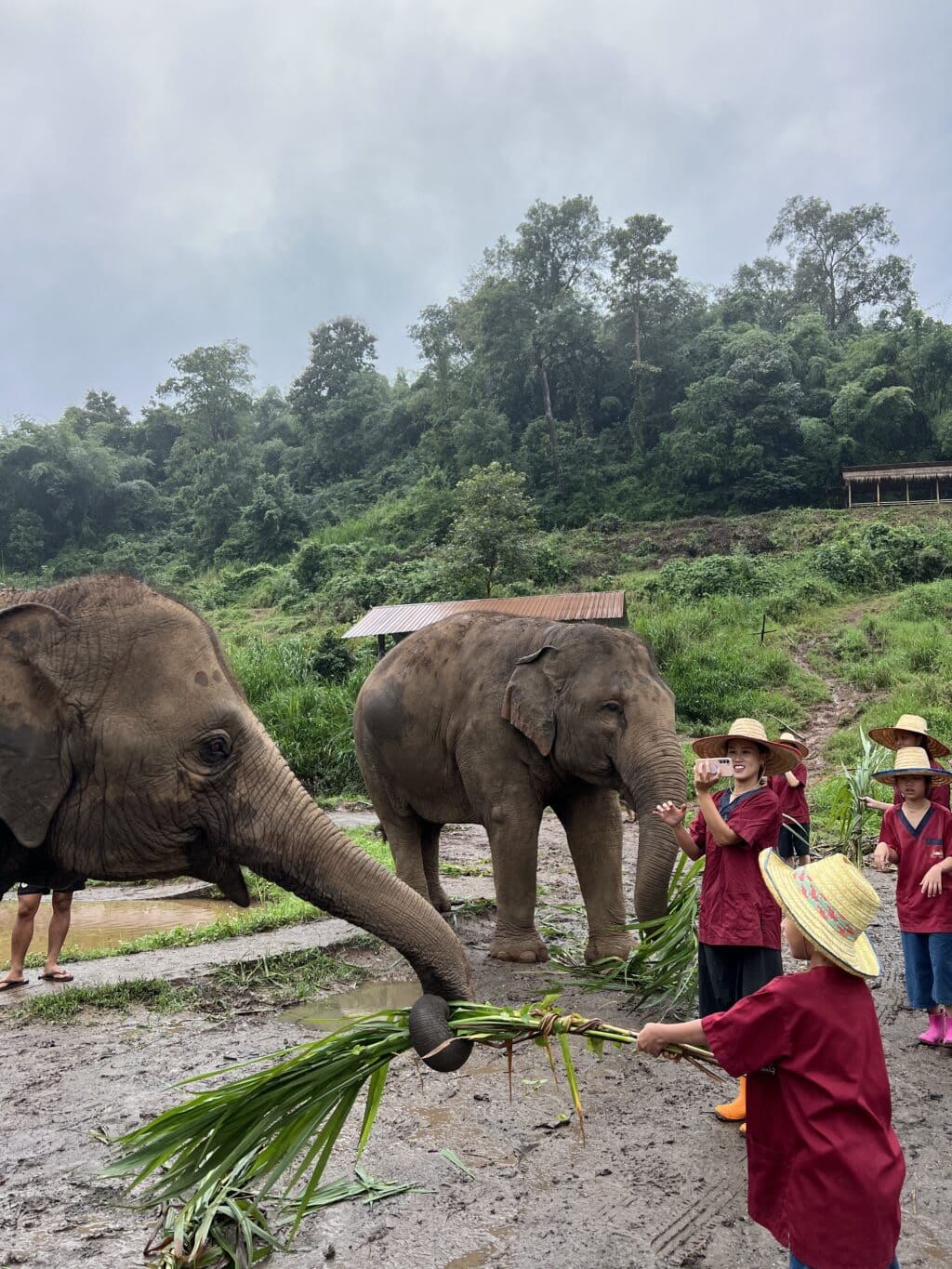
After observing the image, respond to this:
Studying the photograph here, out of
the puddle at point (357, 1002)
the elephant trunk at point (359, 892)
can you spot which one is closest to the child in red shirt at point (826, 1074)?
the elephant trunk at point (359, 892)

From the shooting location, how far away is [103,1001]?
6.03 m

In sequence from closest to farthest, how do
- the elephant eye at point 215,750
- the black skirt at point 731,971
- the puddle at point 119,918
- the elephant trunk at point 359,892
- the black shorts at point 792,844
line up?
the elephant trunk at point 359,892 → the elephant eye at point 215,750 → the black skirt at point 731,971 → the black shorts at point 792,844 → the puddle at point 119,918

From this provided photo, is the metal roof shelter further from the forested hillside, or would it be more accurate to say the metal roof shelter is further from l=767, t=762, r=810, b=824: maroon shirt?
l=767, t=762, r=810, b=824: maroon shirt

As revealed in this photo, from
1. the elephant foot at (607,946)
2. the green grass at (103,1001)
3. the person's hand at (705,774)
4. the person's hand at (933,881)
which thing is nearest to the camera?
the person's hand at (705,774)

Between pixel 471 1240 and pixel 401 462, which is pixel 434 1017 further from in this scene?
pixel 401 462

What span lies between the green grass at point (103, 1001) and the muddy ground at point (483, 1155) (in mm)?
141

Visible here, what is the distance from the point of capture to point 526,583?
2952 centimetres

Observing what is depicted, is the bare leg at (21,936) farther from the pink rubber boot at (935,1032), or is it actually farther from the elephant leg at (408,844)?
the pink rubber boot at (935,1032)

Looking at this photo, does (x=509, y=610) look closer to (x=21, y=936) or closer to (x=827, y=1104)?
(x=21, y=936)

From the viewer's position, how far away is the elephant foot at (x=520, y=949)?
657 cm

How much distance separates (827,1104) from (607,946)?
4.17 m

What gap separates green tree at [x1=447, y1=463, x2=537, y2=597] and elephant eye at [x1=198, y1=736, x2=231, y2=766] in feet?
83.0

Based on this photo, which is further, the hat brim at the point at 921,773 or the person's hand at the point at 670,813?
the hat brim at the point at 921,773

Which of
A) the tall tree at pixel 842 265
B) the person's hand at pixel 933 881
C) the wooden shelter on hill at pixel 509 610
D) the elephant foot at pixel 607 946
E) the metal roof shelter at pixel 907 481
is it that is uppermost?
the tall tree at pixel 842 265
